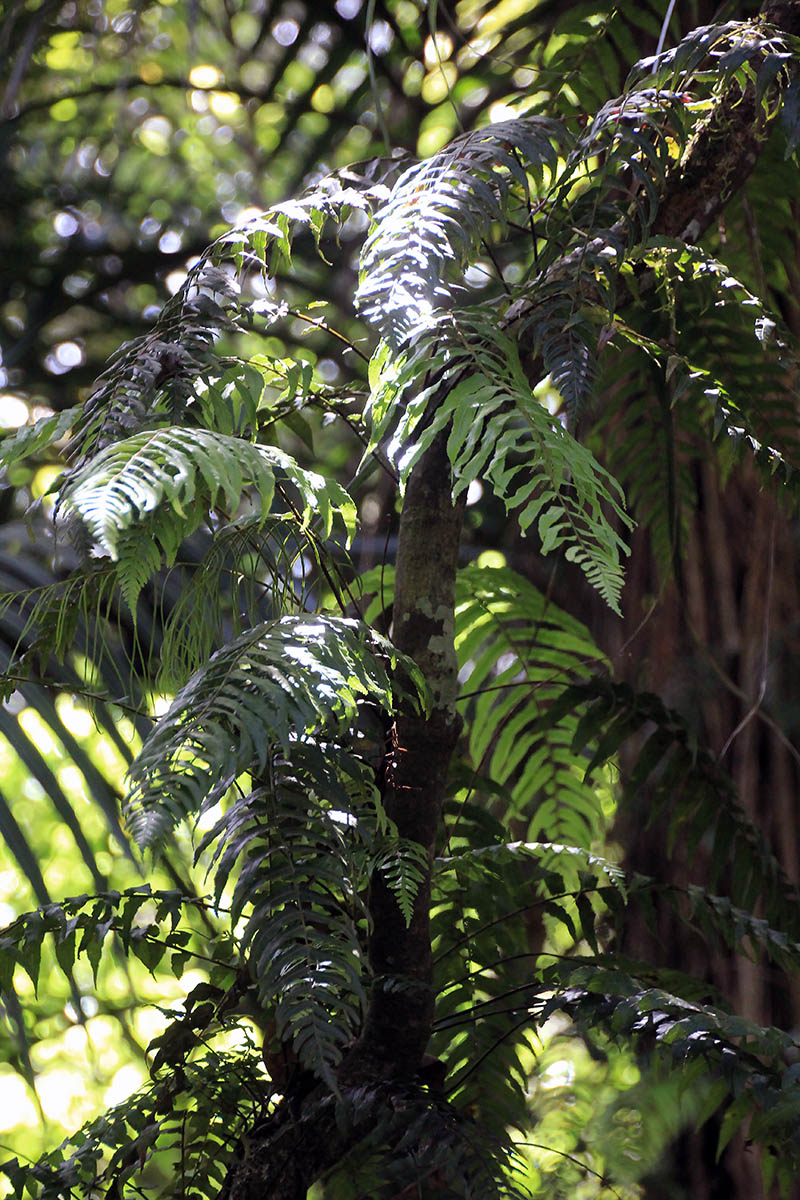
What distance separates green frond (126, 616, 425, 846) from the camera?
38 cm

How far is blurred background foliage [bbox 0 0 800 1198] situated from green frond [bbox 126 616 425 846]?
0.19 meters

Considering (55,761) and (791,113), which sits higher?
(55,761)

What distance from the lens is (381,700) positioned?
500 millimetres

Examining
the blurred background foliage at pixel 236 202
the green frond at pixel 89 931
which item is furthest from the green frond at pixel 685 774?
the green frond at pixel 89 931

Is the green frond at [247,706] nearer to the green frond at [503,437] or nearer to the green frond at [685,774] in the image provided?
the green frond at [503,437]

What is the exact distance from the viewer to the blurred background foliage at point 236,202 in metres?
0.93

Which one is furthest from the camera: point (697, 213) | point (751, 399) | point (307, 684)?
point (751, 399)

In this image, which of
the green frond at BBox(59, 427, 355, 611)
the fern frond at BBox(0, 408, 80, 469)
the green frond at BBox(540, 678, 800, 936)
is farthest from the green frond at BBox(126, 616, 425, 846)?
the green frond at BBox(540, 678, 800, 936)

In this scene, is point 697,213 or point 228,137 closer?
point 697,213

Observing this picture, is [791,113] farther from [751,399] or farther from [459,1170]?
[459,1170]

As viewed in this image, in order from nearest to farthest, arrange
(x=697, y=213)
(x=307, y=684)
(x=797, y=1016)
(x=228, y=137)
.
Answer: (x=307, y=684), (x=697, y=213), (x=797, y=1016), (x=228, y=137)

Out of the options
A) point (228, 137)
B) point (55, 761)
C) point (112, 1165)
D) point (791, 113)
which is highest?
point (228, 137)

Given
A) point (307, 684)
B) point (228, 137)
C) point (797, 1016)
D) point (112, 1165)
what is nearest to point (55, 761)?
point (228, 137)

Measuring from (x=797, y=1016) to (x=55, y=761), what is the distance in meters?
1.54
